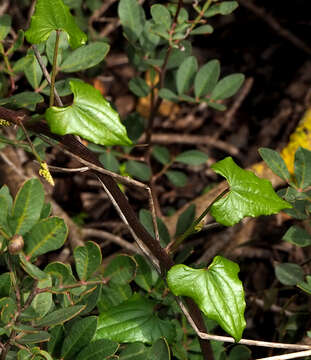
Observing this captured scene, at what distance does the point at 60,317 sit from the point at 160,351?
0.27m

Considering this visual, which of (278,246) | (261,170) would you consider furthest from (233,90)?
(278,246)

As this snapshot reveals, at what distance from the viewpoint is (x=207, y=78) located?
64.5 inches

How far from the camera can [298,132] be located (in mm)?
2078

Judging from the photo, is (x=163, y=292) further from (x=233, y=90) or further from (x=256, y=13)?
(x=256, y=13)

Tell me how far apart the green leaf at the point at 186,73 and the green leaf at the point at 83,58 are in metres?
0.43

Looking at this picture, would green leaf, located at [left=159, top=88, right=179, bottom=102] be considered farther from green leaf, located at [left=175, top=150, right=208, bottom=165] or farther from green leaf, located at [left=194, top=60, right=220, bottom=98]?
green leaf, located at [left=175, top=150, right=208, bottom=165]

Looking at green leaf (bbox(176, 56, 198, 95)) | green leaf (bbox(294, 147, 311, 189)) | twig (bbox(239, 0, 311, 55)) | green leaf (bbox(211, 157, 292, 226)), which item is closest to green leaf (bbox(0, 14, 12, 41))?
green leaf (bbox(176, 56, 198, 95))

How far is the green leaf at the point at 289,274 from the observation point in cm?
140

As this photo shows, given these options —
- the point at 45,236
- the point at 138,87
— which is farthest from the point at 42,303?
the point at 138,87

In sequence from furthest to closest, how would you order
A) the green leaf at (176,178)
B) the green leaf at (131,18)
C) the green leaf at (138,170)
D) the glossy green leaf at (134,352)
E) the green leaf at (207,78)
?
the green leaf at (176,178) → the green leaf at (138,170) → the green leaf at (207,78) → the green leaf at (131,18) → the glossy green leaf at (134,352)

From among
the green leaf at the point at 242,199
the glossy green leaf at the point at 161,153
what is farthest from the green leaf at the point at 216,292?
the glossy green leaf at the point at 161,153

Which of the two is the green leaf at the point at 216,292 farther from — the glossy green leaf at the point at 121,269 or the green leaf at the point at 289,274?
the green leaf at the point at 289,274

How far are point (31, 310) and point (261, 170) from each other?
1.31 meters

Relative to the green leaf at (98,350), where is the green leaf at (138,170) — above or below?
below
